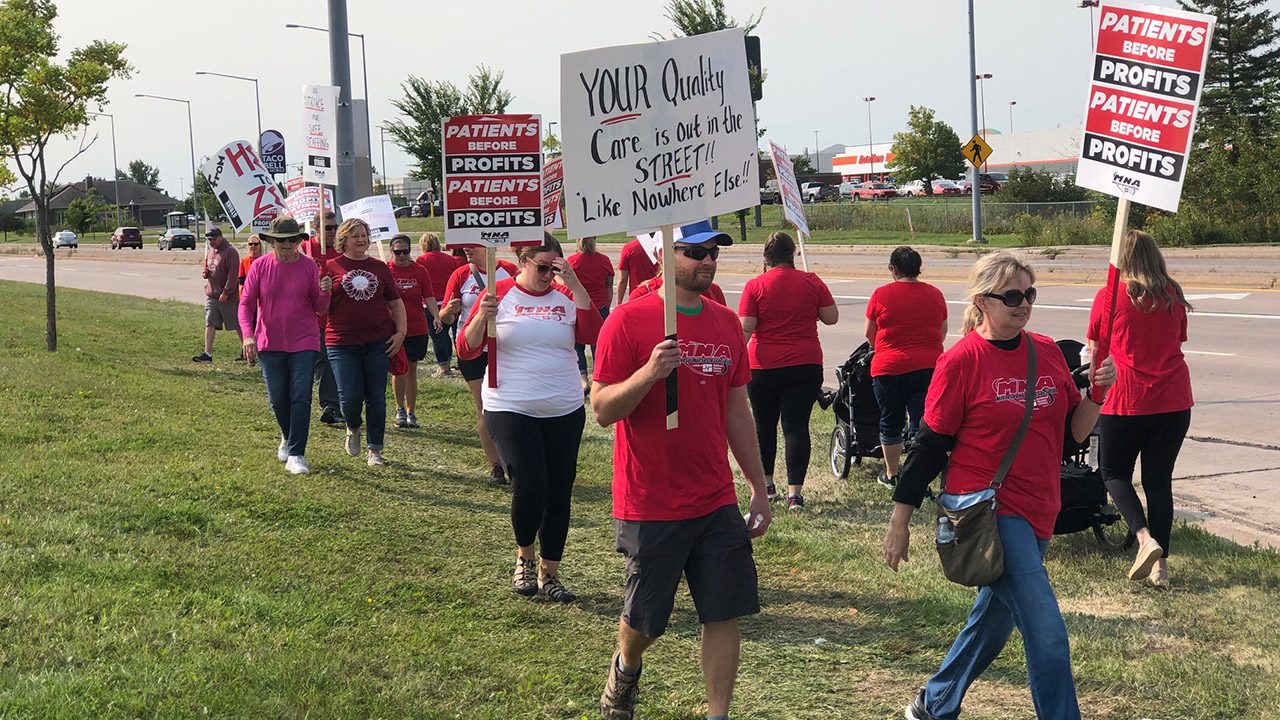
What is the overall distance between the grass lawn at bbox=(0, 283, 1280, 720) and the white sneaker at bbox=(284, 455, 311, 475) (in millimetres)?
128

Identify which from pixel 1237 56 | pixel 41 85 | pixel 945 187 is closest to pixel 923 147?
pixel 945 187

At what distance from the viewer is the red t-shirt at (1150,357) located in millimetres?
6680

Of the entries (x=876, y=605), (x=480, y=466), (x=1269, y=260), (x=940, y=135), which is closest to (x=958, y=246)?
(x=1269, y=260)

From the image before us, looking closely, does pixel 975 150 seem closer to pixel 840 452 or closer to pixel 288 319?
pixel 840 452

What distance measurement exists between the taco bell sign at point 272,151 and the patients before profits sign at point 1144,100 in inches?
641

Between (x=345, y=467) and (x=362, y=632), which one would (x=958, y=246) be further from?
(x=362, y=632)

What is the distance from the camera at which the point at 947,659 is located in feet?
16.2

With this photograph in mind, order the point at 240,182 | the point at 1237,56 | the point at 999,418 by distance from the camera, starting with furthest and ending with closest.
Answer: the point at 1237,56, the point at 240,182, the point at 999,418

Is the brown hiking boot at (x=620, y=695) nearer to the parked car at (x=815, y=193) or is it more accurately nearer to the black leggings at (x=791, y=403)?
the black leggings at (x=791, y=403)

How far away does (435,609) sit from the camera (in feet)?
21.5

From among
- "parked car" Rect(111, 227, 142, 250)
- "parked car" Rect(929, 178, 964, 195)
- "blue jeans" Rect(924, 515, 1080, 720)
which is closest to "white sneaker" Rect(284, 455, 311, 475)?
"blue jeans" Rect(924, 515, 1080, 720)

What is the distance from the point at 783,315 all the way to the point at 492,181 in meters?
2.05

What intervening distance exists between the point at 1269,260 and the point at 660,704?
26.8m

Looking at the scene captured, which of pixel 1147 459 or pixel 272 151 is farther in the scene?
pixel 272 151
